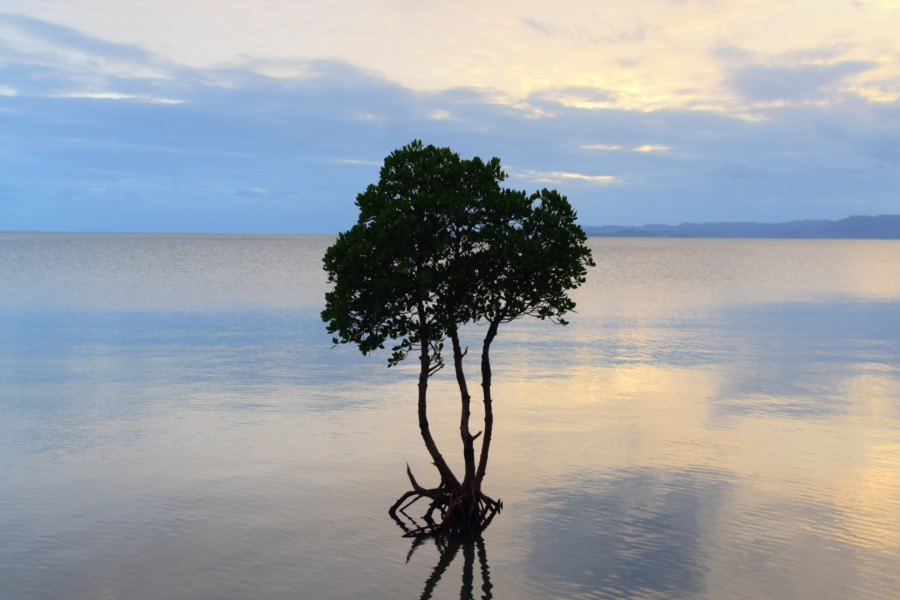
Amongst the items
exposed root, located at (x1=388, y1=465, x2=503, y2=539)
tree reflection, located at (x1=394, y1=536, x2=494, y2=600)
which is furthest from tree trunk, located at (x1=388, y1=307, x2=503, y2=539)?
tree reflection, located at (x1=394, y1=536, x2=494, y2=600)

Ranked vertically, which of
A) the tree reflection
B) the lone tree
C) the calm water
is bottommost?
the tree reflection

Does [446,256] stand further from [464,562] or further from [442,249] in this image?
[464,562]

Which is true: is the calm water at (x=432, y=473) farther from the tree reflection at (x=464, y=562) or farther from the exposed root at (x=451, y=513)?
the exposed root at (x=451, y=513)

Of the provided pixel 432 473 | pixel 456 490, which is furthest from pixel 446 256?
pixel 432 473

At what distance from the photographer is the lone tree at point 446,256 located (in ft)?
80.5

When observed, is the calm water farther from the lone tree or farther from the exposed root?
the lone tree

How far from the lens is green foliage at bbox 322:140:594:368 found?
24.5 meters

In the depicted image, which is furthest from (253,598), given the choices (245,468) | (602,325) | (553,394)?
(602,325)

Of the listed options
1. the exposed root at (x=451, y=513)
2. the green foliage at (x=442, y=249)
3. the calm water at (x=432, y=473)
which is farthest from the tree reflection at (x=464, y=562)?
the green foliage at (x=442, y=249)

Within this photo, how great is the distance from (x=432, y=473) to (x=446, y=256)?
32.0ft

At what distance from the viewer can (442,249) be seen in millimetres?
24406

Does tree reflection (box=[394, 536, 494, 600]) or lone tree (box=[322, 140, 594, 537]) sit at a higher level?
lone tree (box=[322, 140, 594, 537])

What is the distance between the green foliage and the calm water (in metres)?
6.44

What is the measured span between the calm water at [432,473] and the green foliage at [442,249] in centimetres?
644
